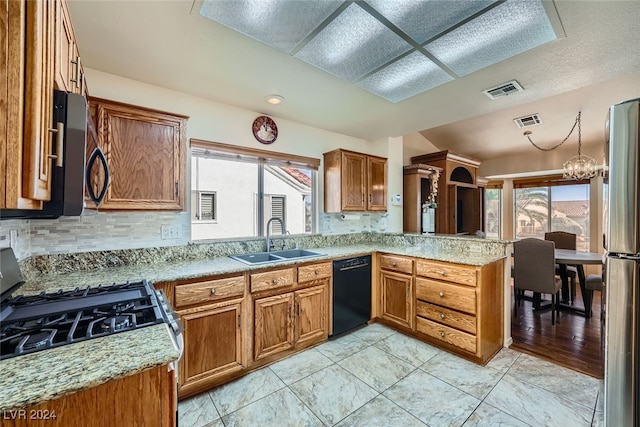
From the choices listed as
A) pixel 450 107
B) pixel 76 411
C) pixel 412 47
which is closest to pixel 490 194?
pixel 450 107

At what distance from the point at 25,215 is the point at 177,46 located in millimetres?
1366

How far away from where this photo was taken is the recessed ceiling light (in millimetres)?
2453

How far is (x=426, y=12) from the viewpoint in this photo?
4.63ft

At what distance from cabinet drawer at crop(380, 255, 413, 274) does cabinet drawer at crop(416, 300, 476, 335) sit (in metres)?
0.35

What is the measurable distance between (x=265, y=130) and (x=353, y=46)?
1.48 meters

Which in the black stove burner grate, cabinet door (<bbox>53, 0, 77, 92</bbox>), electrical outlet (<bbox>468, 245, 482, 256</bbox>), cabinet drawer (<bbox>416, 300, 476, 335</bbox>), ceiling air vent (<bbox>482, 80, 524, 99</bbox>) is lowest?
cabinet drawer (<bbox>416, 300, 476, 335</bbox>)

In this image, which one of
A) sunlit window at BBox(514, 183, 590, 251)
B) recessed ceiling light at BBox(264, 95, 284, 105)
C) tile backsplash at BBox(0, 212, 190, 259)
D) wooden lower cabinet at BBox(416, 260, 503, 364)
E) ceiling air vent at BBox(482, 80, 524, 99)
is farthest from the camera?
sunlit window at BBox(514, 183, 590, 251)

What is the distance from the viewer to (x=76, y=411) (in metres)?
0.75

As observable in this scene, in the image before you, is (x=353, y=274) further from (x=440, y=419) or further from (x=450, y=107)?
(x=450, y=107)

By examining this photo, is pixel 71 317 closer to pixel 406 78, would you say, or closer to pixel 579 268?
pixel 406 78

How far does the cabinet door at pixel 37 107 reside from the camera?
73 centimetres

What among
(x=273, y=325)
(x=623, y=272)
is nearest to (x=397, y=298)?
(x=273, y=325)

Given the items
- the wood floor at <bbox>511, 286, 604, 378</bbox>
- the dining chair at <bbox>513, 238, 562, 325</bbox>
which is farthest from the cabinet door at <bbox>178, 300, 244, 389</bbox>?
the dining chair at <bbox>513, 238, 562, 325</bbox>

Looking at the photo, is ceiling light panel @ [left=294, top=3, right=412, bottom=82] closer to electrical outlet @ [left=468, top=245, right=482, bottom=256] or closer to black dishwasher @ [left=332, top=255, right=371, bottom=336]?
black dishwasher @ [left=332, top=255, right=371, bottom=336]
